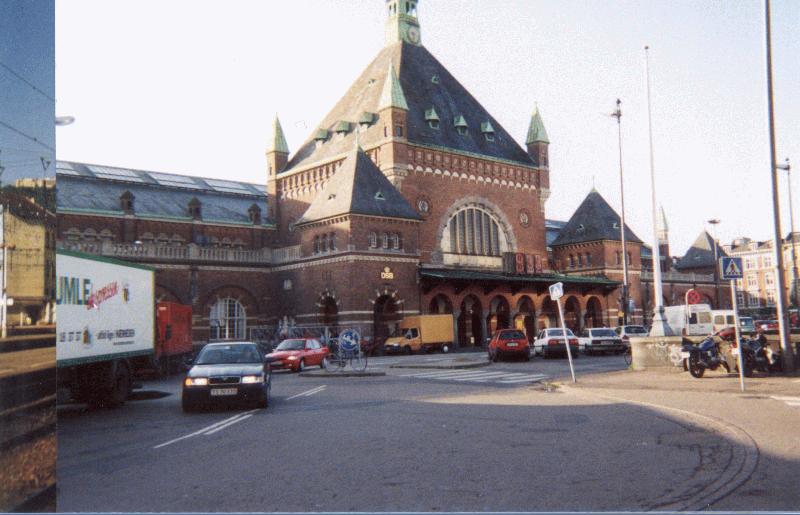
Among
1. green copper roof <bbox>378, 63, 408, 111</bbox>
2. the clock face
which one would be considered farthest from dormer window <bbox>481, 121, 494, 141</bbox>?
the clock face

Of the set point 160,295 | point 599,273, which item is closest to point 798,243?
point 599,273

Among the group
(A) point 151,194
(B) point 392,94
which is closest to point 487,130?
(B) point 392,94

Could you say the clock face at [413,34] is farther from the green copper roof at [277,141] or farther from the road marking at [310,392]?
the road marking at [310,392]

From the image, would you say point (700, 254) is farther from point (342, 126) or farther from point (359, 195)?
point (359, 195)

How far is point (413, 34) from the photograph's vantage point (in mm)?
65688

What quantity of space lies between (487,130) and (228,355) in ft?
159

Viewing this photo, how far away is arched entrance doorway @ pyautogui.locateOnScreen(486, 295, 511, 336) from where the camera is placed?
57.7m

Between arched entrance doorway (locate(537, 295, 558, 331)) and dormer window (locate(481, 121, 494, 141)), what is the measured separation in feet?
46.0

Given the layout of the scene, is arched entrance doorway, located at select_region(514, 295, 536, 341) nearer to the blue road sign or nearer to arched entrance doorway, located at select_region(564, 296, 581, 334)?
arched entrance doorway, located at select_region(564, 296, 581, 334)

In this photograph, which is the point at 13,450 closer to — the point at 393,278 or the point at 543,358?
the point at 543,358

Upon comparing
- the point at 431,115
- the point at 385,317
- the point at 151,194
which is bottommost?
the point at 385,317

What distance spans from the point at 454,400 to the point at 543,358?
21.1 metres

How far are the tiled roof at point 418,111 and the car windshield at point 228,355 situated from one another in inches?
1559

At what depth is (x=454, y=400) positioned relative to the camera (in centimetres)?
1670
